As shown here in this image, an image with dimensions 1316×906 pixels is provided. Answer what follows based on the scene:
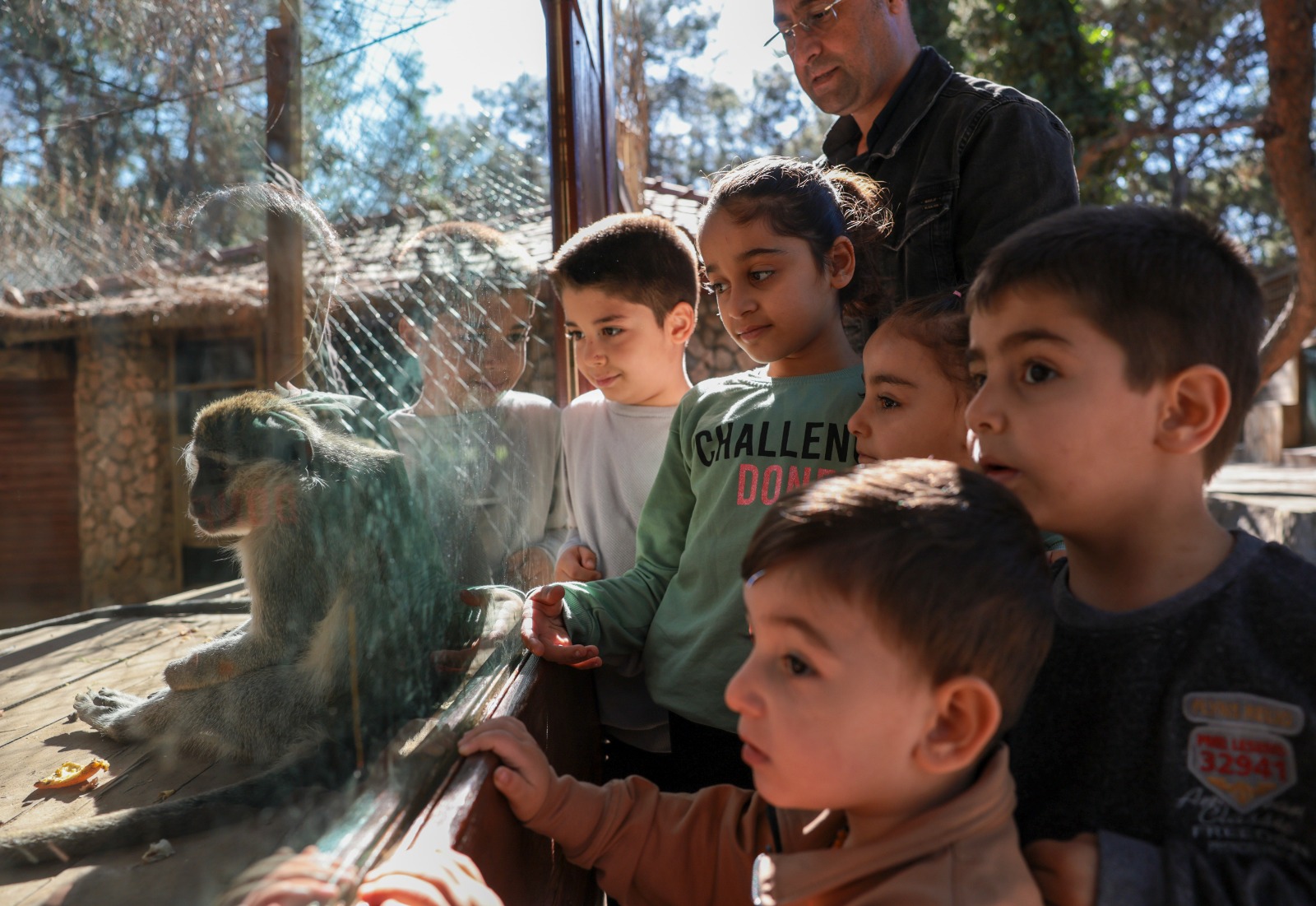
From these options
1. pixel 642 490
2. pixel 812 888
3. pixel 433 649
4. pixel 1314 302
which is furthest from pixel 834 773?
pixel 1314 302

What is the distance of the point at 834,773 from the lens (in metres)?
1.06

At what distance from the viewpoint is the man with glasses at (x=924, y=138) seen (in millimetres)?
2059

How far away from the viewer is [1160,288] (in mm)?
1185

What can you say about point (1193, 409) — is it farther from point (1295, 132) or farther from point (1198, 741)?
point (1295, 132)

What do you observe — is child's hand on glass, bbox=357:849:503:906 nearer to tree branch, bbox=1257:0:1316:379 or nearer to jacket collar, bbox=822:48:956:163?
jacket collar, bbox=822:48:956:163

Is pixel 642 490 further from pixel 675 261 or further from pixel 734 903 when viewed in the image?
pixel 734 903

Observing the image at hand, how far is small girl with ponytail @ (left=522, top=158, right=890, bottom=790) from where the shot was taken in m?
1.88

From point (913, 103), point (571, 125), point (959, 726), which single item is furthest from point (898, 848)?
point (571, 125)

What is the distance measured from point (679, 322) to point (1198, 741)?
1.82 metres

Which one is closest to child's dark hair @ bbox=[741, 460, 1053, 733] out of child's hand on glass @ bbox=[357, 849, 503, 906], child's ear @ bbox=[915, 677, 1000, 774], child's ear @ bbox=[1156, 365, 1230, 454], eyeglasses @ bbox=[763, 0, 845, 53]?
child's ear @ bbox=[915, 677, 1000, 774]

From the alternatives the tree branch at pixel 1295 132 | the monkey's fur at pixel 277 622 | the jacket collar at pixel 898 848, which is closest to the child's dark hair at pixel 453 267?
the monkey's fur at pixel 277 622

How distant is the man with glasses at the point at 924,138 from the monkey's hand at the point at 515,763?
4.59ft

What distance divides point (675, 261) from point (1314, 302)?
7.35 m

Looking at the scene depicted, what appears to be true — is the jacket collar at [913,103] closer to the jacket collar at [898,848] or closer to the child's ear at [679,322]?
the child's ear at [679,322]
